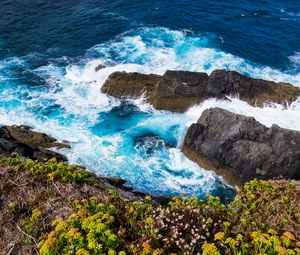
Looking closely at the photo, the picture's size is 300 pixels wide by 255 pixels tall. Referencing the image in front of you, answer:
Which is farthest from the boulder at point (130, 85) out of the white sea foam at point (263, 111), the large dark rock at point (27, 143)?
the large dark rock at point (27, 143)

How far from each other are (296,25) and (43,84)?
31.0 meters

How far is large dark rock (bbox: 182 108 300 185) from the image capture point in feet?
82.9

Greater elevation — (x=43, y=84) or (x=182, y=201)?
(x=182, y=201)

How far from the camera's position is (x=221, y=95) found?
3209 centimetres

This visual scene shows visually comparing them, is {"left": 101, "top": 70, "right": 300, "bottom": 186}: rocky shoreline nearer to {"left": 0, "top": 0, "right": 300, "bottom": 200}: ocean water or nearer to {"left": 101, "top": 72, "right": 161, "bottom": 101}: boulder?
{"left": 101, "top": 72, "right": 161, "bottom": 101}: boulder

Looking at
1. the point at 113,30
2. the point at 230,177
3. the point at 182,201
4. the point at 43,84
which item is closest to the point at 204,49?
the point at 113,30

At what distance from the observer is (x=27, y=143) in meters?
28.7

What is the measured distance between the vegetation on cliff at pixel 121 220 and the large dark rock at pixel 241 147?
14.1 metres

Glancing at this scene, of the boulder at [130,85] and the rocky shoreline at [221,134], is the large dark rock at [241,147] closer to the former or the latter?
the rocky shoreline at [221,134]

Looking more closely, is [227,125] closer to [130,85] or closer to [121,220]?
[130,85]

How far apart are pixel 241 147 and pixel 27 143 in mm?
15361

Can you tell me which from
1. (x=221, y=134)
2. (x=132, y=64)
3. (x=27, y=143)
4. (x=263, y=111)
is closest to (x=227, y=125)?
(x=221, y=134)

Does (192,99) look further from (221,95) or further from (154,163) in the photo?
(154,163)

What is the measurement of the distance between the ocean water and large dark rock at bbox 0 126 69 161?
1.35 meters
